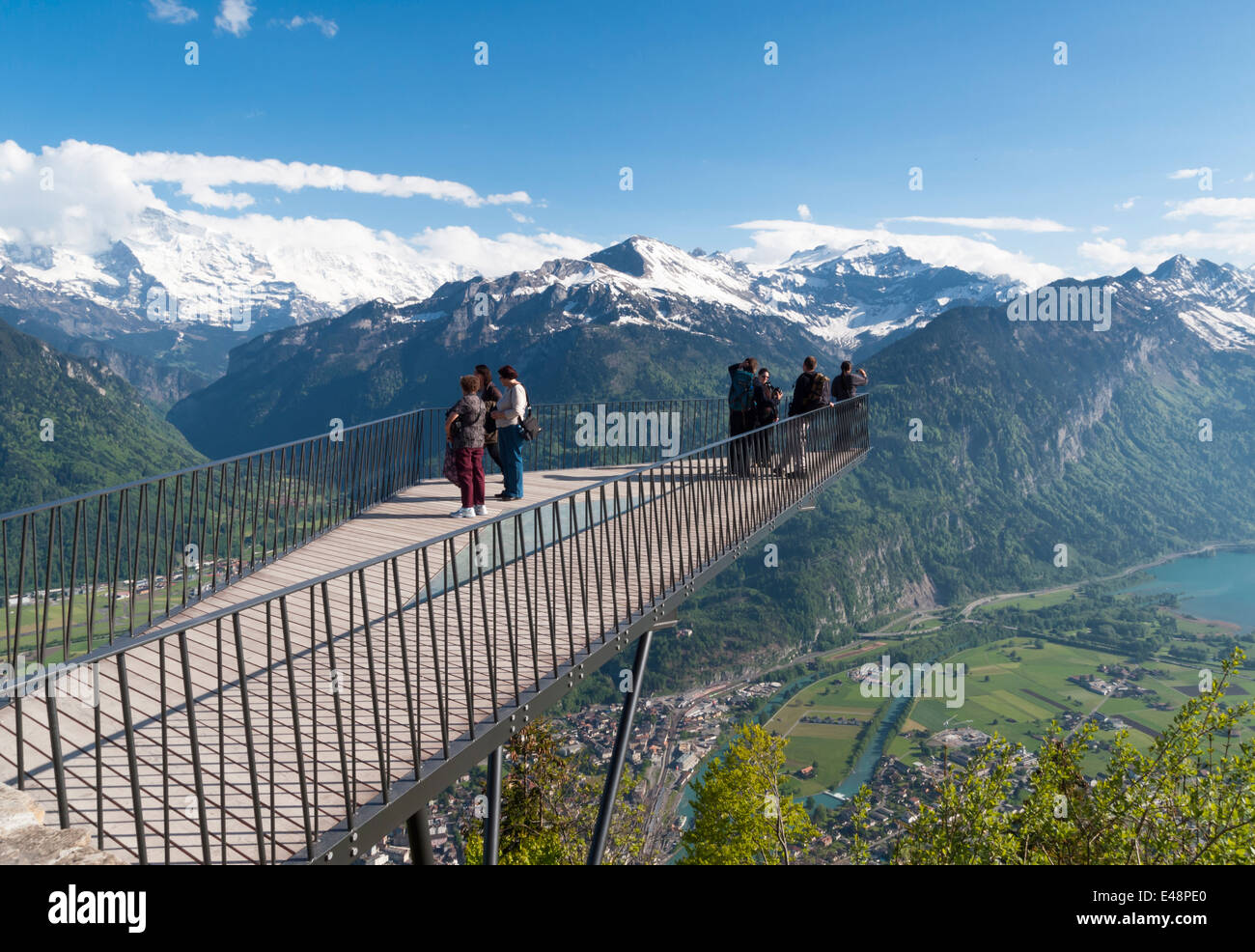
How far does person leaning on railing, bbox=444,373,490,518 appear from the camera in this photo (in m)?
11.5

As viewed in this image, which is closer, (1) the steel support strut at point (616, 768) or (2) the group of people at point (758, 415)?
(1) the steel support strut at point (616, 768)

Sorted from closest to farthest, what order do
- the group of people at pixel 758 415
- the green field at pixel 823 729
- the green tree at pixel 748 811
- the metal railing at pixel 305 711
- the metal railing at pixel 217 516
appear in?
the metal railing at pixel 305 711, the metal railing at pixel 217 516, the group of people at pixel 758 415, the green tree at pixel 748 811, the green field at pixel 823 729

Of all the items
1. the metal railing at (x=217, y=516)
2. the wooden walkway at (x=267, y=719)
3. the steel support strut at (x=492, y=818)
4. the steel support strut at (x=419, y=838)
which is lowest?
the steel support strut at (x=492, y=818)

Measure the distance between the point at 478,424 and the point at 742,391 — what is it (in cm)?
580

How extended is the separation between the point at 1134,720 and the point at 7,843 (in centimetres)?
14651

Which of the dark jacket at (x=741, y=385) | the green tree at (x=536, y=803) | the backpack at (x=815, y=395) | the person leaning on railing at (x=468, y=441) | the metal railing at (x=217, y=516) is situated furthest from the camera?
the green tree at (x=536, y=803)

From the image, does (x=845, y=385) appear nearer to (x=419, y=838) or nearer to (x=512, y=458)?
(x=512, y=458)

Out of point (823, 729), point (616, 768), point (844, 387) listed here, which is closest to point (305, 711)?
point (616, 768)

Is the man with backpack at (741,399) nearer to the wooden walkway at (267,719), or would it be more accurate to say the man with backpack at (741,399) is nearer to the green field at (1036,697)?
the wooden walkway at (267,719)

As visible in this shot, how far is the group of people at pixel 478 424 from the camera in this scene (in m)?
11.6

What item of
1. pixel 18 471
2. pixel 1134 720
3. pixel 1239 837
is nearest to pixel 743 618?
pixel 1134 720

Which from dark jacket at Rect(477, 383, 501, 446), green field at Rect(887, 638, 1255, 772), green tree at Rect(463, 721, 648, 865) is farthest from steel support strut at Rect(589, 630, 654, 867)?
green field at Rect(887, 638, 1255, 772)

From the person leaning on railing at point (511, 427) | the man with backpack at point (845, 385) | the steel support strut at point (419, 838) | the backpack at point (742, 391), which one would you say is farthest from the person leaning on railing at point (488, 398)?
the man with backpack at point (845, 385)

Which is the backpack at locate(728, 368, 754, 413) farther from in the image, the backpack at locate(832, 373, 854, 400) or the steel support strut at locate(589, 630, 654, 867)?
the steel support strut at locate(589, 630, 654, 867)
